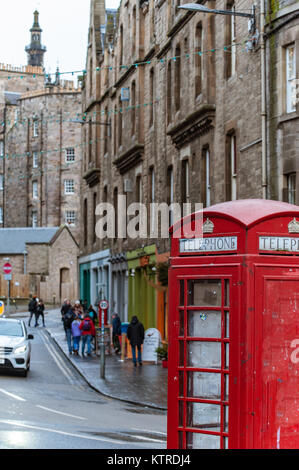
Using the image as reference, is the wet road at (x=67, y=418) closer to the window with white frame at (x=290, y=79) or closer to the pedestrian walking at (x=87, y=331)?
the pedestrian walking at (x=87, y=331)

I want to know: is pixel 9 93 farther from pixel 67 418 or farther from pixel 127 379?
pixel 67 418

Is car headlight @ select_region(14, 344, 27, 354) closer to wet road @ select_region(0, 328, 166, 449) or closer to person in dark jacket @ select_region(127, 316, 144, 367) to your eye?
wet road @ select_region(0, 328, 166, 449)

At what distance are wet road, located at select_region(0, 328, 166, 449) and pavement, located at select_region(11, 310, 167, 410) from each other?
319 mm

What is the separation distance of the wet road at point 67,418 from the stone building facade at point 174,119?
6.31 meters

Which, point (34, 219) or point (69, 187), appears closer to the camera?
point (69, 187)

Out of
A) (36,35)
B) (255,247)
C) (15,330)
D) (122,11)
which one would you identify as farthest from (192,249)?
(36,35)

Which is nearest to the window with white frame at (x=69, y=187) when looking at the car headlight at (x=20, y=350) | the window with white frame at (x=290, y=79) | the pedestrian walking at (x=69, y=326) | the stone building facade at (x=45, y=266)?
the stone building facade at (x=45, y=266)

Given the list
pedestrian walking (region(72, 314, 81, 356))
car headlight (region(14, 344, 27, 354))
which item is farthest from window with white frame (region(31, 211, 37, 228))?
car headlight (region(14, 344, 27, 354))

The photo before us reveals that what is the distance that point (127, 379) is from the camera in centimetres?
2342

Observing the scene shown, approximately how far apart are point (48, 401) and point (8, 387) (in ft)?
8.34

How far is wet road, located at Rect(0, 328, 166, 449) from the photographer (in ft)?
38.8

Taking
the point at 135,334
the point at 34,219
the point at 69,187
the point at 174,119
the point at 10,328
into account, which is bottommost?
the point at 135,334

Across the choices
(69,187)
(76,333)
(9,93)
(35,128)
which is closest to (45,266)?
(69,187)

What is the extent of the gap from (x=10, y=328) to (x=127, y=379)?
3.61 m
